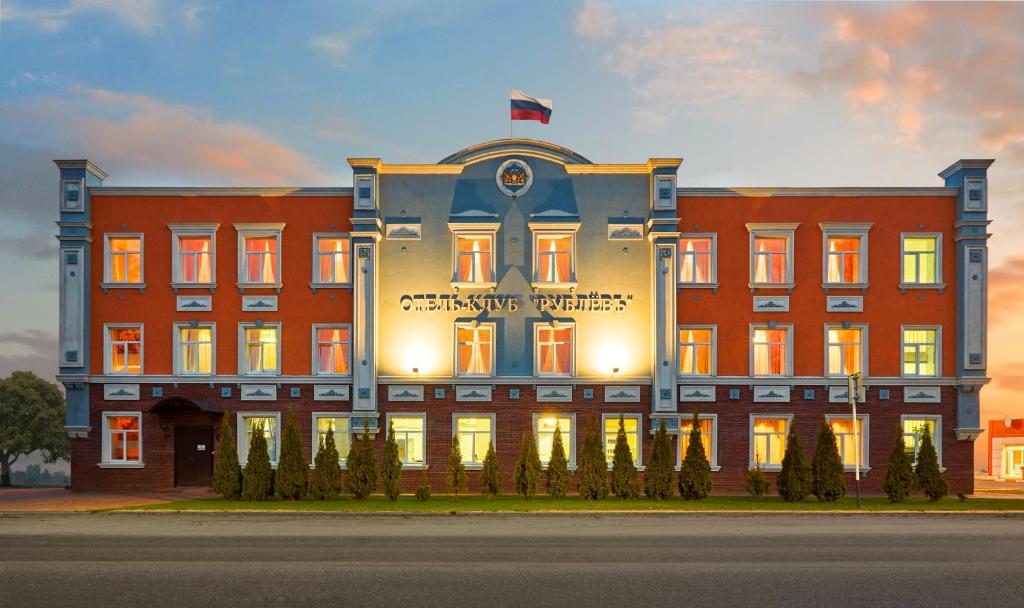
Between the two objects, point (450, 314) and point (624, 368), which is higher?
point (450, 314)

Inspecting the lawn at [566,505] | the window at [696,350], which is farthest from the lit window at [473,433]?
the window at [696,350]

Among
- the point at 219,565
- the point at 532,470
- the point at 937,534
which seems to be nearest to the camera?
the point at 219,565

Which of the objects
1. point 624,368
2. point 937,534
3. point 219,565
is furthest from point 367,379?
point 937,534

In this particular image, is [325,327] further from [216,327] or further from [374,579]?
[374,579]

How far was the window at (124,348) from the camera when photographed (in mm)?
31875

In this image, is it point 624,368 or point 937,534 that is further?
point 624,368

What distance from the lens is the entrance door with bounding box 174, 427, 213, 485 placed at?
31.8 metres

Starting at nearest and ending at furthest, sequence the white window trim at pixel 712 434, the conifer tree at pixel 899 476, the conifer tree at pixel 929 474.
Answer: the conifer tree at pixel 899 476
the conifer tree at pixel 929 474
the white window trim at pixel 712 434

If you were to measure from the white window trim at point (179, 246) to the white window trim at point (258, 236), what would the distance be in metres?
0.97

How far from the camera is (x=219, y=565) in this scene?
550 inches

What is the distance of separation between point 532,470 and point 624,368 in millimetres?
6131

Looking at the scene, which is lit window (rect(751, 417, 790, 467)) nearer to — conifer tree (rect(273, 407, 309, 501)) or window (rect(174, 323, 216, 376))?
conifer tree (rect(273, 407, 309, 501))

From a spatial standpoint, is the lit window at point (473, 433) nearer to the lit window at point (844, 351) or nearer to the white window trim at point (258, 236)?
the white window trim at point (258, 236)

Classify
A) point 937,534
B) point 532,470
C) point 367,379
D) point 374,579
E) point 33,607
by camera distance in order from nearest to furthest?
point 33,607 → point 374,579 → point 937,534 → point 532,470 → point 367,379
